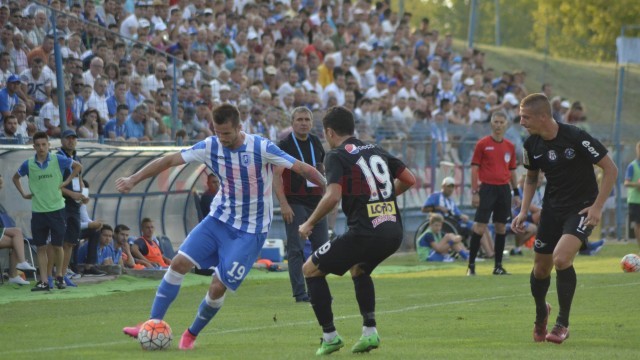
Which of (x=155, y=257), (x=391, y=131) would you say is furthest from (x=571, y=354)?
(x=391, y=131)

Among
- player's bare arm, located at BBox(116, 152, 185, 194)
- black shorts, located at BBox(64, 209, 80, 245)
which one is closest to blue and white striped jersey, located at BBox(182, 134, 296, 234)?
player's bare arm, located at BBox(116, 152, 185, 194)

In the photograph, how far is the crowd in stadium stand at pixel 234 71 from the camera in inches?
770

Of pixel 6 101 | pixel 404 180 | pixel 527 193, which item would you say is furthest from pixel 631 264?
pixel 6 101

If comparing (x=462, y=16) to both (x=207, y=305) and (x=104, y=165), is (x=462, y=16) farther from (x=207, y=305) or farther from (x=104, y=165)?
(x=207, y=305)

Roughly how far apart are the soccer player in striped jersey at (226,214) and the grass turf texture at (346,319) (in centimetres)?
46

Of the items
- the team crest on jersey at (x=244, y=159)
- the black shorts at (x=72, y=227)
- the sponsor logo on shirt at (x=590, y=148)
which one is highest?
the sponsor logo on shirt at (x=590, y=148)

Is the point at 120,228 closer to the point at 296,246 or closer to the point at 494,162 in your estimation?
the point at 296,246

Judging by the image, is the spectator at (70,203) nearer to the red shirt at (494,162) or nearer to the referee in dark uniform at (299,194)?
the referee in dark uniform at (299,194)

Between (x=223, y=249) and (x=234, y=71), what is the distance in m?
15.3

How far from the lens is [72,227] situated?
1731 cm

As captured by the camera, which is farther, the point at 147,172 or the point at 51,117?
the point at 51,117

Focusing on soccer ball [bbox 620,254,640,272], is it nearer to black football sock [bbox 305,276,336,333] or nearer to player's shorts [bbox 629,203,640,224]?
player's shorts [bbox 629,203,640,224]

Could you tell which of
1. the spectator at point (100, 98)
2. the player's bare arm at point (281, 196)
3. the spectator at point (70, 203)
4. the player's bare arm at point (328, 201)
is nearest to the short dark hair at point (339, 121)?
the player's bare arm at point (328, 201)

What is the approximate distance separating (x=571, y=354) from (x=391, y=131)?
54.7 feet
